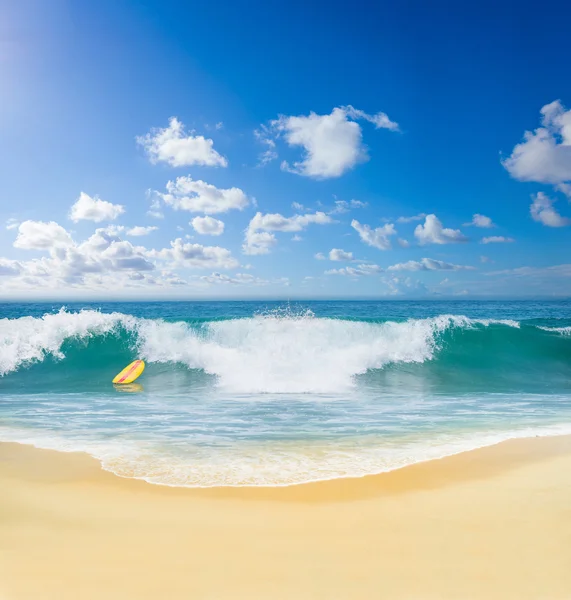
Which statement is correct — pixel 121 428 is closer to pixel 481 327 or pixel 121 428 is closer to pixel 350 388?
pixel 350 388

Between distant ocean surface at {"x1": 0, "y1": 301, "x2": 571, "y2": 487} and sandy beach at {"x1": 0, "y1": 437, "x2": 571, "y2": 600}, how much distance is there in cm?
A: 51

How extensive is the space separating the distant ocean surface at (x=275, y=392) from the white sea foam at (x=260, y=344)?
68mm

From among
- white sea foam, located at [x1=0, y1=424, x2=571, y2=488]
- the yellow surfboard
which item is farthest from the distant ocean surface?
the yellow surfboard

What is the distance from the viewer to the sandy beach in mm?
2938

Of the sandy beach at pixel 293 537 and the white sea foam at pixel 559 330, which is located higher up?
the white sea foam at pixel 559 330

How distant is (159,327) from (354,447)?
13616 millimetres

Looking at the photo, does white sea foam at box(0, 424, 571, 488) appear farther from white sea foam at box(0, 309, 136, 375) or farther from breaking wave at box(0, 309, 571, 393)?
white sea foam at box(0, 309, 136, 375)

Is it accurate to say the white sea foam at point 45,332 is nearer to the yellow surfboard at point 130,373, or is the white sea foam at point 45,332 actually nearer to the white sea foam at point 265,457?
the yellow surfboard at point 130,373

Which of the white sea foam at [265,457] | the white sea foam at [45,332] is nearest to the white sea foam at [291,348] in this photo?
the white sea foam at [45,332]

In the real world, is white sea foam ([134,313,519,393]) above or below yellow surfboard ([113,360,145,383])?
above

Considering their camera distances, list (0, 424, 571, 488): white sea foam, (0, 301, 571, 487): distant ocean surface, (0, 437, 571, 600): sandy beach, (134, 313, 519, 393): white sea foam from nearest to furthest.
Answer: (0, 437, 571, 600): sandy beach
(0, 424, 571, 488): white sea foam
(0, 301, 571, 487): distant ocean surface
(134, 313, 519, 393): white sea foam

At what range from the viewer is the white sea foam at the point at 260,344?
43.5ft

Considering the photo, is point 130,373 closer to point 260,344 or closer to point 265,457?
point 260,344

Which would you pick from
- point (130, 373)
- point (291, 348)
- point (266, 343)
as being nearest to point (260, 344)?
point (266, 343)
